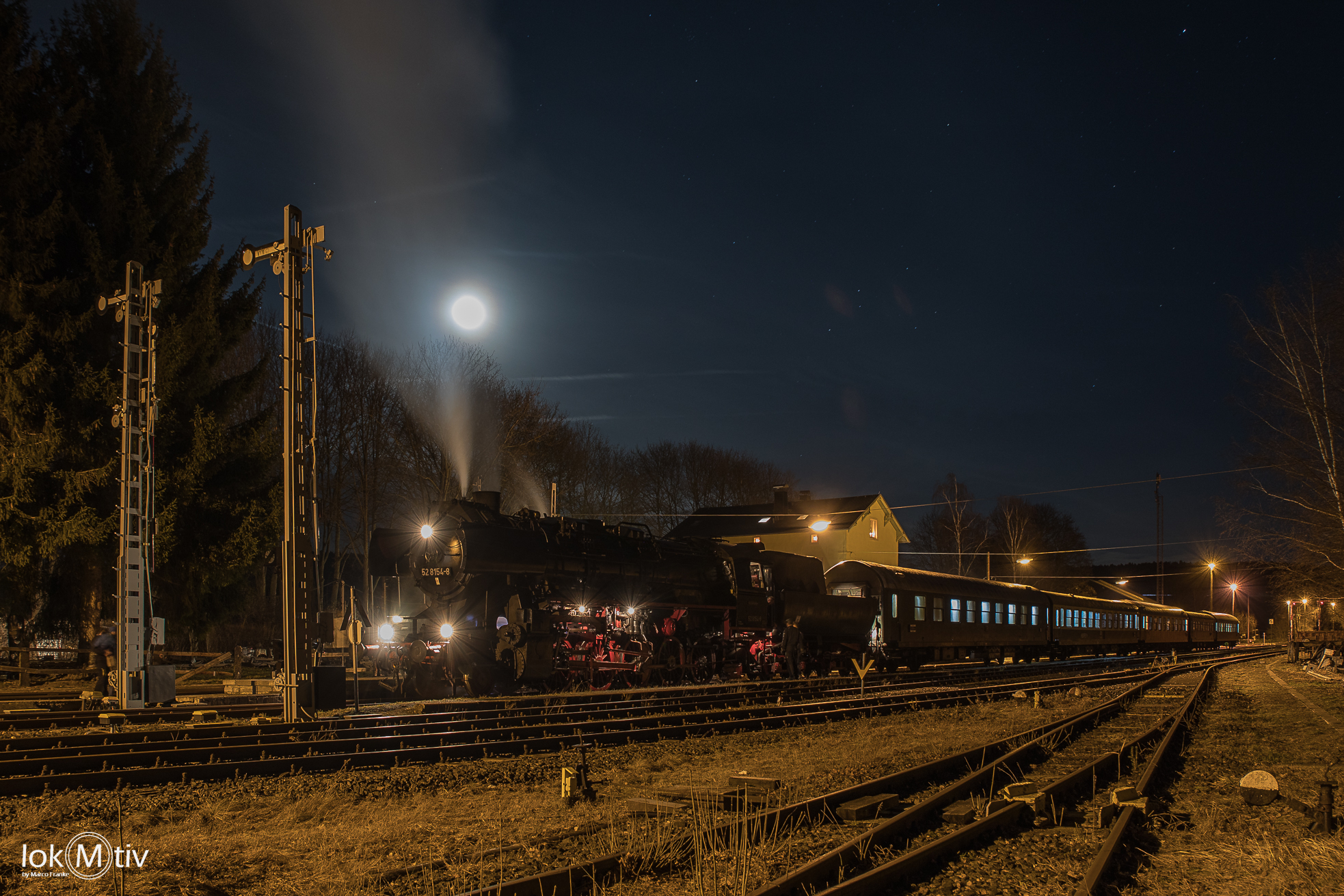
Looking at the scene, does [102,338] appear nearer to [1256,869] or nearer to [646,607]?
[646,607]

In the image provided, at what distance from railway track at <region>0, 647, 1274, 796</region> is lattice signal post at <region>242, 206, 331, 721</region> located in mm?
992

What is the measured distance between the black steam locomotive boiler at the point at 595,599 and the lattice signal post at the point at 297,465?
3110 mm

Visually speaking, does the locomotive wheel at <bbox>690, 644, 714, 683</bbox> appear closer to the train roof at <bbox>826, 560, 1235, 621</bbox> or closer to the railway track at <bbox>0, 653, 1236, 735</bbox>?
the railway track at <bbox>0, 653, 1236, 735</bbox>

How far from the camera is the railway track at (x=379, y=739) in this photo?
329 inches

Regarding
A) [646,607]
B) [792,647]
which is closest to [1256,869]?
[646,607]

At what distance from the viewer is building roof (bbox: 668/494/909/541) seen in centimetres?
5122

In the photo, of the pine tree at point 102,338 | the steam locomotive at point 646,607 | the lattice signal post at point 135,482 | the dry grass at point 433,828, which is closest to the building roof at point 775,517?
the steam locomotive at point 646,607

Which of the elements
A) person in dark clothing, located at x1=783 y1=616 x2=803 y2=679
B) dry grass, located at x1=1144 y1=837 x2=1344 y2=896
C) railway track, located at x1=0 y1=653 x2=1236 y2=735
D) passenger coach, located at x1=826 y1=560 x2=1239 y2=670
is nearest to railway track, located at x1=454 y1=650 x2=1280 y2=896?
dry grass, located at x1=1144 y1=837 x2=1344 y2=896

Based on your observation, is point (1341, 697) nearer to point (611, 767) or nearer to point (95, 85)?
point (611, 767)

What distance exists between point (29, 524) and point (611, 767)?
17.9 metres

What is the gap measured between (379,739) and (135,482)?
26.7 ft

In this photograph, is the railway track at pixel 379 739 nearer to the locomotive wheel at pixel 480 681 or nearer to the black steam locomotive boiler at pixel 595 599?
the locomotive wheel at pixel 480 681

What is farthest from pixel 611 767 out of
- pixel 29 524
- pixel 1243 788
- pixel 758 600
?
pixel 29 524

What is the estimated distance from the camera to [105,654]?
590 inches
